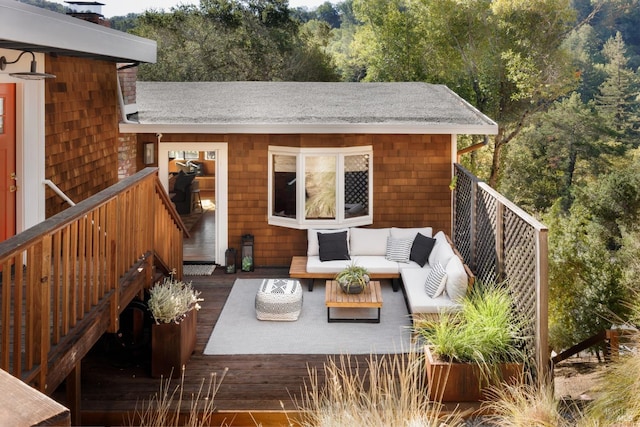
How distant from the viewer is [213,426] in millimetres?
6039

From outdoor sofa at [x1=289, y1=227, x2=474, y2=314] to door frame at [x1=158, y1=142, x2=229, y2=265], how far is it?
133 centimetres

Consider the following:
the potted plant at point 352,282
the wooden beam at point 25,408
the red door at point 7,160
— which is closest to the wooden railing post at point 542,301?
the potted plant at point 352,282

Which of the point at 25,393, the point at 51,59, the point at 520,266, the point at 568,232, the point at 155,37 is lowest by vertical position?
the point at 568,232

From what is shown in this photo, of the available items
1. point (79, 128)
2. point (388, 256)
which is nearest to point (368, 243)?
point (388, 256)

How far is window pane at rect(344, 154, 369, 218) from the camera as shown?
37.0 feet

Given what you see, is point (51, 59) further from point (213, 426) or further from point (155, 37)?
point (155, 37)

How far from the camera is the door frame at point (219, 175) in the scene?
A: 444 inches

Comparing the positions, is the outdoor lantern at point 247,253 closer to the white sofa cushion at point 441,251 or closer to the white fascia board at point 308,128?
the white fascia board at point 308,128

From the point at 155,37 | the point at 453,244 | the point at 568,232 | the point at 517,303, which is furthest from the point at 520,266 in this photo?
the point at 155,37

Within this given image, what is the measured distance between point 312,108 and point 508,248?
5151 mm

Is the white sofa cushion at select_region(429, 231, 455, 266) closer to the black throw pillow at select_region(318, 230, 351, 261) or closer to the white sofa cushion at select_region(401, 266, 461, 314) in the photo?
the white sofa cushion at select_region(401, 266, 461, 314)

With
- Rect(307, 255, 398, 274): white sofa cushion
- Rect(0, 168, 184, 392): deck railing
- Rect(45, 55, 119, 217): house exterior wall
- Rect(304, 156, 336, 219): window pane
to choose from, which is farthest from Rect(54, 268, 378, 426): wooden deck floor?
Rect(304, 156, 336, 219): window pane

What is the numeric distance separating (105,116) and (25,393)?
8839 mm

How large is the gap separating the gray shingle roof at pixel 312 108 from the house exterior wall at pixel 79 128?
949 mm
